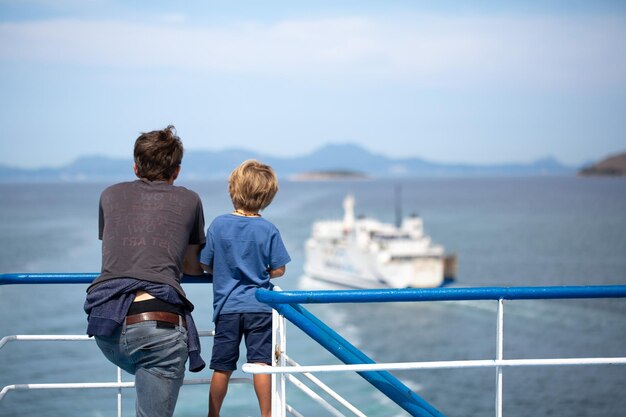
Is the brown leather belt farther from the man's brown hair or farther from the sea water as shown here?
the sea water

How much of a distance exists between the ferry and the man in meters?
49.8

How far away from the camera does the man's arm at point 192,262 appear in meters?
3.86

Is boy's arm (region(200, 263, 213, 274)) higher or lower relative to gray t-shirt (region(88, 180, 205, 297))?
lower

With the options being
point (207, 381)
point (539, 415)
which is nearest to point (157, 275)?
point (207, 381)

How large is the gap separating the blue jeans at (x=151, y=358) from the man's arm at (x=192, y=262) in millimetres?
496

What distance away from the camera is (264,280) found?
3834 millimetres

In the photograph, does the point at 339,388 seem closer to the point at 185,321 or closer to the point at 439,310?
the point at 439,310

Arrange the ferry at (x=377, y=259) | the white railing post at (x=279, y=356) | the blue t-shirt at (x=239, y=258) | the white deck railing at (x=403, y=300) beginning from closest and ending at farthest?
the white deck railing at (x=403, y=300) → the white railing post at (x=279, y=356) → the blue t-shirt at (x=239, y=258) → the ferry at (x=377, y=259)

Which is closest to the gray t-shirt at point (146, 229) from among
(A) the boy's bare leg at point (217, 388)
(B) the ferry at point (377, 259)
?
(A) the boy's bare leg at point (217, 388)

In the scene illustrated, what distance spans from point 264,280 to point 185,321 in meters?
0.51

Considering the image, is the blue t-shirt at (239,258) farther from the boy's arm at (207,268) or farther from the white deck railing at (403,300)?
the white deck railing at (403,300)

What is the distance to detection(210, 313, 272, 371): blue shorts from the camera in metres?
3.81

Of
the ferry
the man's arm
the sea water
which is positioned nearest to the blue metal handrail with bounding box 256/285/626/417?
the man's arm

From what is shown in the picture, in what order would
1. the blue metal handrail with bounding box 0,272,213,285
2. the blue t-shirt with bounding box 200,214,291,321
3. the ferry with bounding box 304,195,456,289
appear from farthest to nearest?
the ferry with bounding box 304,195,456,289, the blue metal handrail with bounding box 0,272,213,285, the blue t-shirt with bounding box 200,214,291,321
